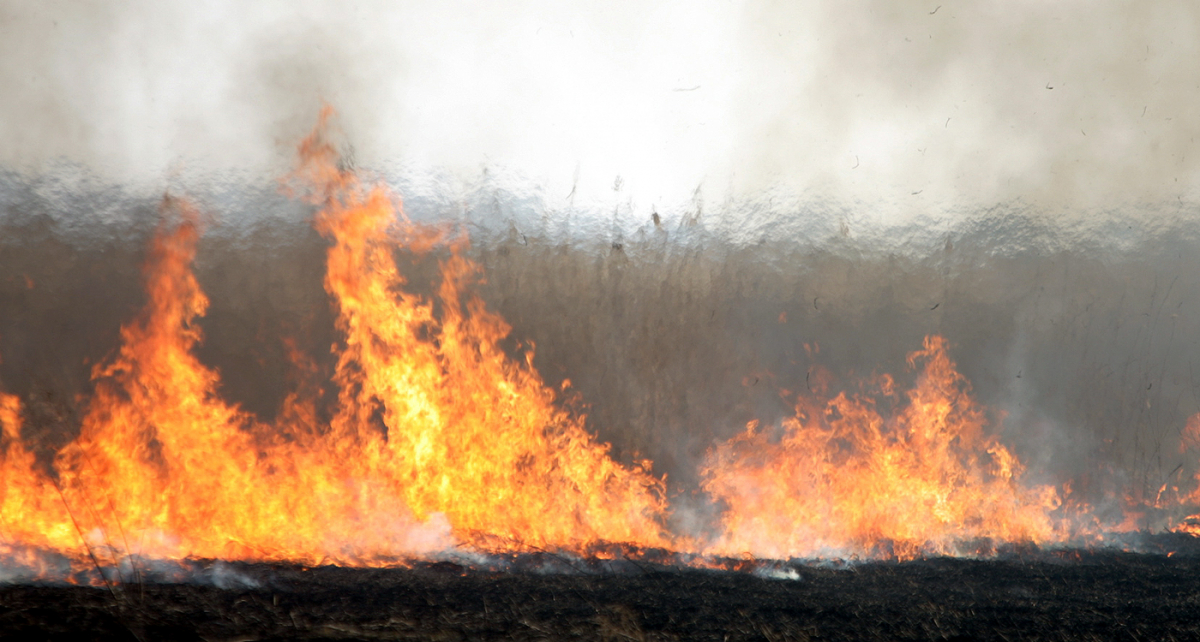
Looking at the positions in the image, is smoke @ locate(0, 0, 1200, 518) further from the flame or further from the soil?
the soil

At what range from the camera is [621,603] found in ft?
13.5

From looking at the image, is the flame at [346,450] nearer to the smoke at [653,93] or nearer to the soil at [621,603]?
the soil at [621,603]

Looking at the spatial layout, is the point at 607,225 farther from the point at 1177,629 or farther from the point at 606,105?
the point at 1177,629

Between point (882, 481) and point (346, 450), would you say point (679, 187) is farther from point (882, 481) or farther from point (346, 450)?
point (346, 450)

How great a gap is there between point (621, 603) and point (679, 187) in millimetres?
3062

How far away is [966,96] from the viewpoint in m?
5.35

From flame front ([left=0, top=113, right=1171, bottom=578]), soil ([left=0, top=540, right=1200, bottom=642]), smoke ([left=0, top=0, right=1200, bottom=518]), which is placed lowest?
soil ([left=0, top=540, right=1200, bottom=642])

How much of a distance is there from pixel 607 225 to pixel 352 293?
1.98 metres

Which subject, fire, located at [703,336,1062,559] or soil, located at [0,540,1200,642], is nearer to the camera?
soil, located at [0,540,1200,642]

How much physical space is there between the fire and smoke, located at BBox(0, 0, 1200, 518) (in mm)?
214

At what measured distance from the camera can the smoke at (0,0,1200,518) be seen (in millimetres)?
4543

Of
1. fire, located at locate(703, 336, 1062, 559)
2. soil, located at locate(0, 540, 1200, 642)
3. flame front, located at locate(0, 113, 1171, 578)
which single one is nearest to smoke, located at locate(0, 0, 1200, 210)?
flame front, located at locate(0, 113, 1171, 578)

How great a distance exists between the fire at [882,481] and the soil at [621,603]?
258 millimetres

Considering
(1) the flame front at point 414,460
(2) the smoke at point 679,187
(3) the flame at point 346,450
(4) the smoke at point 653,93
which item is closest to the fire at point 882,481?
(1) the flame front at point 414,460
